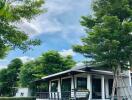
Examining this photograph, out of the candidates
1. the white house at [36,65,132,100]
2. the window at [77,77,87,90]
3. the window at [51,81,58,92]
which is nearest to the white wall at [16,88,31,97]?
the window at [51,81,58,92]

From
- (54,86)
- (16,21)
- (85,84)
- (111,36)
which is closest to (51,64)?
(54,86)

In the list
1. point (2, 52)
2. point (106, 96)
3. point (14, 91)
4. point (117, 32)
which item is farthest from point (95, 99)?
point (14, 91)

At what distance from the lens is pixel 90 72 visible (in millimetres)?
23156

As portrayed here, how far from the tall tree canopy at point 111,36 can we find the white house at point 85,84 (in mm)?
1845

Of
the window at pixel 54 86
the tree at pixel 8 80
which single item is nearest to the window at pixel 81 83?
the window at pixel 54 86

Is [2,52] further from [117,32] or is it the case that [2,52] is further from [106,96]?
[106,96]

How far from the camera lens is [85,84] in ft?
84.3

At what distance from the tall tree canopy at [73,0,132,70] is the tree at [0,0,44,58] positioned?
852cm

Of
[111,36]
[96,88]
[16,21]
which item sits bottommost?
[96,88]

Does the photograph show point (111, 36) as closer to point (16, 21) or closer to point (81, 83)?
point (81, 83)

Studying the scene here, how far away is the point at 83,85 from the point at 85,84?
0.25 meters

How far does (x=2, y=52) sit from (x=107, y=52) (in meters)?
9.98

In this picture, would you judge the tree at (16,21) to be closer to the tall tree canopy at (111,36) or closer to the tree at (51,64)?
the tall tree canopy at (111,36)

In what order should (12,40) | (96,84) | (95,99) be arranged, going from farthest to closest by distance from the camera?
(96,84) → (95,99) → (12,40)
